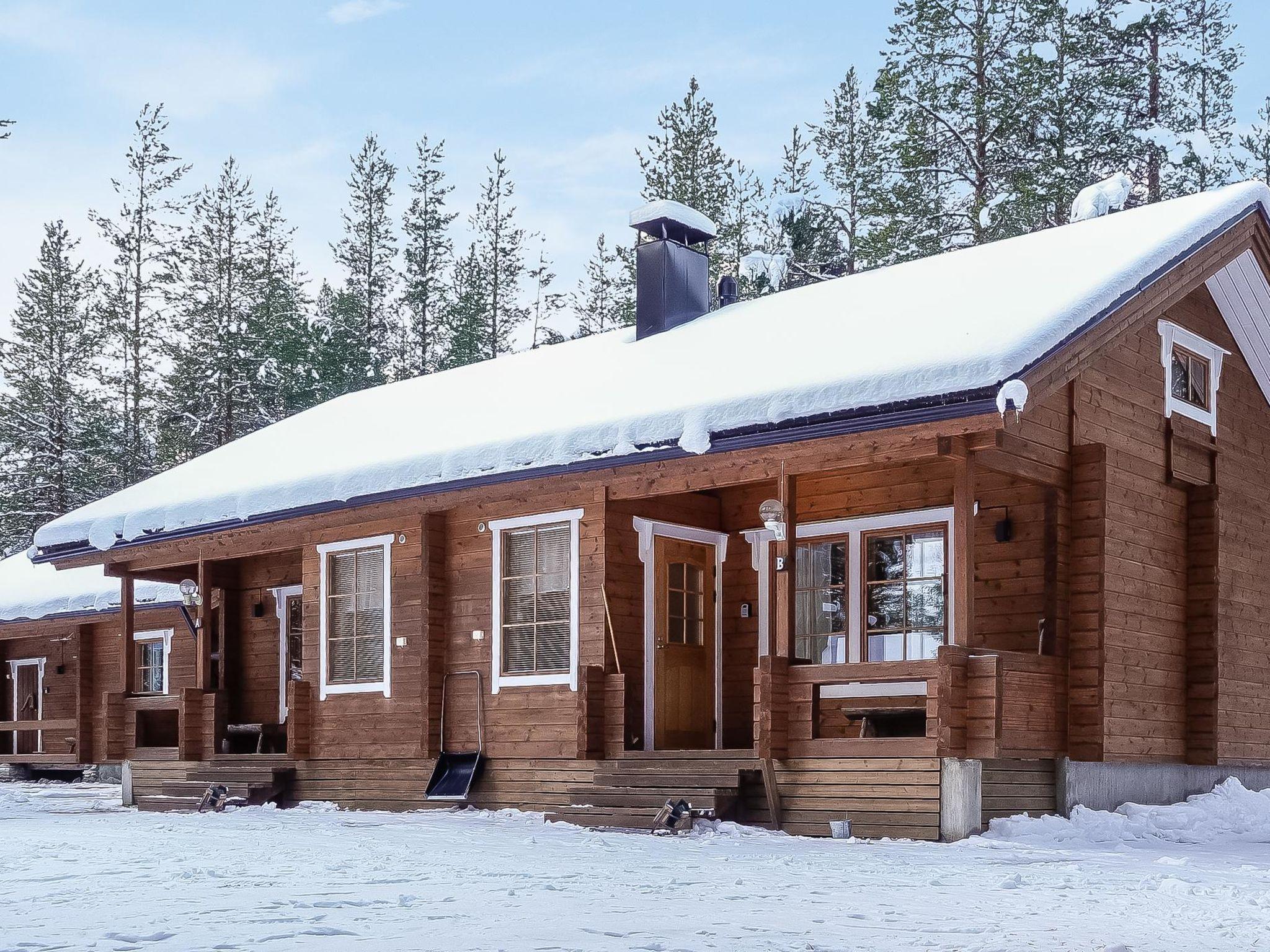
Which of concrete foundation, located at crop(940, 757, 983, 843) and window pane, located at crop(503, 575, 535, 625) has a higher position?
window pane, located at crop(503, 575, 535, 625)

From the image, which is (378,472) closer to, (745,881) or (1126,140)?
(745,881)

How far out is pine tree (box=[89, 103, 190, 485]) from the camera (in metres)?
38.8

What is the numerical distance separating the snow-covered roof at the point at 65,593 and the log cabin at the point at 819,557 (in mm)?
5252

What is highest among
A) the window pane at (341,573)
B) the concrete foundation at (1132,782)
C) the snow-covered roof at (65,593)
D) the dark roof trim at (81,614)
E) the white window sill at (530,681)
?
the window pane at (341,573)

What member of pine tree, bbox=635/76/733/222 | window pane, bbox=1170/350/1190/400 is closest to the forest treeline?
pine tree, bbox=635/76/733/222

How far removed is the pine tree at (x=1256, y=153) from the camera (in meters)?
28.4

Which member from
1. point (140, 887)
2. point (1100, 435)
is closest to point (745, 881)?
point (140, 887)

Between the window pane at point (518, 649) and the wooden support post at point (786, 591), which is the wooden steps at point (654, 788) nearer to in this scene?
the wooden support post at point (786, 591)

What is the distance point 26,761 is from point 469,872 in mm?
18017

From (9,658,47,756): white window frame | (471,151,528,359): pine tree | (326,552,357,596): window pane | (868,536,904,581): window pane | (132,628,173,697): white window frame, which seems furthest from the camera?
(471,151,528,359): pine tree

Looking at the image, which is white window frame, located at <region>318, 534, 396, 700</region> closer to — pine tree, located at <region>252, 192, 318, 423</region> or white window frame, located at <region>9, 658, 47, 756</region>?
white window frame, located at <region>9, 658, 47, 756</region>

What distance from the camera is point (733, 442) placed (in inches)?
453

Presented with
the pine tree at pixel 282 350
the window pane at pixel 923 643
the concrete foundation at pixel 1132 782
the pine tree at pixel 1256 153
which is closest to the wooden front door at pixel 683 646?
the window pane at pixel 923 643

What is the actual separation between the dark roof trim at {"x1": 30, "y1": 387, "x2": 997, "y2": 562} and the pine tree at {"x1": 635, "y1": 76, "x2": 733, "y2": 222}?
19462mm
